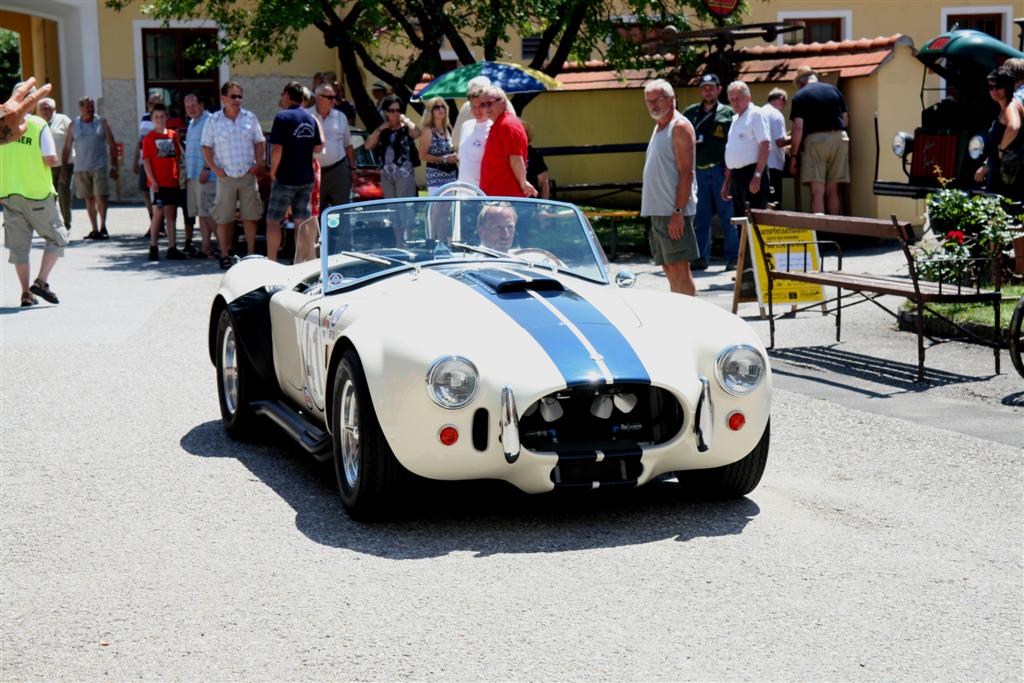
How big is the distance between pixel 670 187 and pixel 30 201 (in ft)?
19.5

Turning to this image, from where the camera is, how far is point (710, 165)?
1678cm

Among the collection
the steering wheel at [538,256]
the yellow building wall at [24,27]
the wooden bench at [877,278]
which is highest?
the yellow building wall at [24,27]

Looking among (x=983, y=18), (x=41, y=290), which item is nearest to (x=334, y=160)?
(x=41, y=290)

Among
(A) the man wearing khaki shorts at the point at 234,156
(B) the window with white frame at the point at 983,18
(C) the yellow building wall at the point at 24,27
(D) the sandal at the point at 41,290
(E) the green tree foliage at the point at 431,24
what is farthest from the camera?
(C) the yellow building wall at the point at 24,27

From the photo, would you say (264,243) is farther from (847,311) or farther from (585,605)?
(585,605)

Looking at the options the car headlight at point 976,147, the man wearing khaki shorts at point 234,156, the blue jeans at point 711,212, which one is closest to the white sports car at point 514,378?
the blue jeans at point 711,212

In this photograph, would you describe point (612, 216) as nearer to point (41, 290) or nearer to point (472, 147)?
point (472, 147)

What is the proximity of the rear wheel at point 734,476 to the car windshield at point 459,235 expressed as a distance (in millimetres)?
1246

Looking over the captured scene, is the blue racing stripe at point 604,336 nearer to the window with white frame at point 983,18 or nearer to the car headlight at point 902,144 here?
the car headlight at point 902,144

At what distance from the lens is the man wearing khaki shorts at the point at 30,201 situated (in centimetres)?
1352

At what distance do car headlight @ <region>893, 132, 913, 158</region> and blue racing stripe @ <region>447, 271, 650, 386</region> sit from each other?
11423mm

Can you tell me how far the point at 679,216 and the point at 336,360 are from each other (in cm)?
507

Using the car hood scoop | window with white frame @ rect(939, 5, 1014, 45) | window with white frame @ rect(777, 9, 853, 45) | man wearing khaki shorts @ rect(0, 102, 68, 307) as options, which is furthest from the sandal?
window with white frame @ rect(939, 5, 1014, 45)

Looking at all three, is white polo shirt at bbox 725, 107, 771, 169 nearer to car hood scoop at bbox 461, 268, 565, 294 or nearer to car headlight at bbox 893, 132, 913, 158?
car headlight at bbox 893, 132, 913, 158
